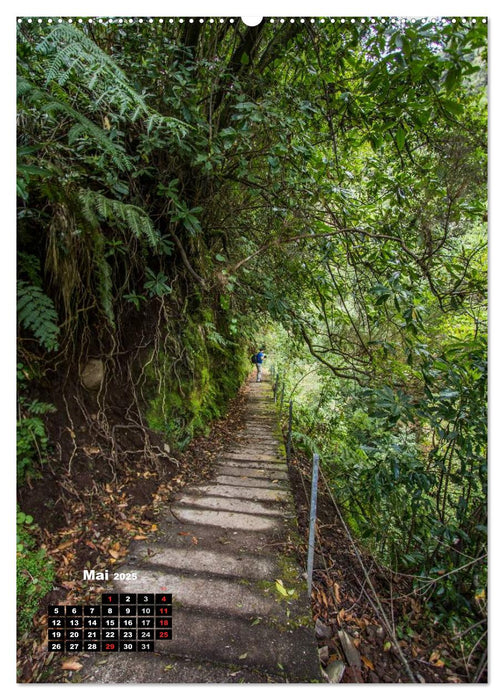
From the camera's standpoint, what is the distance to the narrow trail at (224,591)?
1.59 meters

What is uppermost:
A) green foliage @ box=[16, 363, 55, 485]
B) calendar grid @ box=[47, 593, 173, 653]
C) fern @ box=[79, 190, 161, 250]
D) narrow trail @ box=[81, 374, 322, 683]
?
fern @ box=[79, 190, 161, 250]

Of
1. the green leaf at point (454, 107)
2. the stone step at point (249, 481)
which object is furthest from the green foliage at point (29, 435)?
the green leaf at point (454, 107)

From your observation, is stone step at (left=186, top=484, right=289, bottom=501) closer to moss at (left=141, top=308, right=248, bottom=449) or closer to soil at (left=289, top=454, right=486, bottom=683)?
soil at (left=289, top=454, right=486, bottom=683)

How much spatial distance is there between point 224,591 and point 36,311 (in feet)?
7.13

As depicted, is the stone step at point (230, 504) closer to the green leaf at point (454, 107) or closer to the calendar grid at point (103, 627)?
the calendar grid at point (103, 627)

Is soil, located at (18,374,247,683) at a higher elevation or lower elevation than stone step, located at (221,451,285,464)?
higher

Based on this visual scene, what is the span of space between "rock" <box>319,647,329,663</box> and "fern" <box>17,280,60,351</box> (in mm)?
2535

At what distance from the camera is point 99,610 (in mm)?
1555

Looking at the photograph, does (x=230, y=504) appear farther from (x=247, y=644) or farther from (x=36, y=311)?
(x=36, y=311)

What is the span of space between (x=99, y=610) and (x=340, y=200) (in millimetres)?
3275

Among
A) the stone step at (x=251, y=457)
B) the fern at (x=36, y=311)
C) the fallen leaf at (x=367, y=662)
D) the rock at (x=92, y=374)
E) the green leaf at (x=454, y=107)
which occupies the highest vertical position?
the green leaf at (x=454, y=107)

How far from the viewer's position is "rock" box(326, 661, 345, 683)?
1.80 meters

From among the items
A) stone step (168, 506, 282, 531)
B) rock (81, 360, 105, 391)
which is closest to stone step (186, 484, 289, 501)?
stone step (168, 506, 282, 531)

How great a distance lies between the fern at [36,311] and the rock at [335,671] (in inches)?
101
